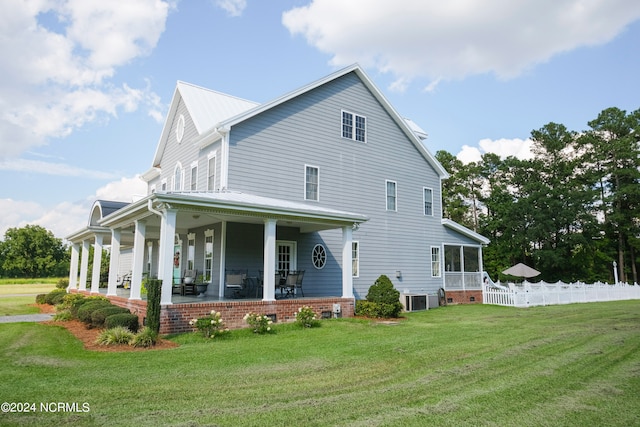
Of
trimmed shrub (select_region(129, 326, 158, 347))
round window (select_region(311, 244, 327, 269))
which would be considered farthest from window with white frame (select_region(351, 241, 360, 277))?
trimmed shrub (select_region(129, 326, 158, 347))

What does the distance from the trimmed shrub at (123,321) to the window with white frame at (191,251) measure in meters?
6.13

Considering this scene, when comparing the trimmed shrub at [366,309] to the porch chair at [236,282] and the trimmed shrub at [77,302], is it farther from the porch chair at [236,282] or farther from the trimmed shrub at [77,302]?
the trimmed shrub at [77,302]

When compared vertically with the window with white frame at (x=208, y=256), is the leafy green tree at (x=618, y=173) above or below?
above

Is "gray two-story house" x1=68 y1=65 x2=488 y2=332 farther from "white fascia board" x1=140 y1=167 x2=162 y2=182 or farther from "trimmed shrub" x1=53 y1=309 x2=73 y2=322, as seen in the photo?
"trimmed shrub" x1=53 y1=309 x2=73 y2=322

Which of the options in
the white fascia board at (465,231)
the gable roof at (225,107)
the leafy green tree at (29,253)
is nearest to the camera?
the gable roof at (225,107)

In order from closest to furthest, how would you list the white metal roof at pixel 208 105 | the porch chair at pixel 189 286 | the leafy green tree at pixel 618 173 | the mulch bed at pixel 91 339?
the mulch bed at pixel 91 339
the porch chair at pixel 189 286
the white metal roof at pixel 208 105
the leafy green tree at pixel 618 173

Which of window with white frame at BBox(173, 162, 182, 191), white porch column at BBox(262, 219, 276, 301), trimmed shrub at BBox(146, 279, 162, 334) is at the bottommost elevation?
trimmed shrub at BBox(146, 279, 162, 334)

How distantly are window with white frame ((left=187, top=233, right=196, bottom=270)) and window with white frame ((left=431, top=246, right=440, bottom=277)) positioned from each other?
1103cm

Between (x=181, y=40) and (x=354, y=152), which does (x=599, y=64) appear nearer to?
(x=354, y=152)

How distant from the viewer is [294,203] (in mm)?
14852

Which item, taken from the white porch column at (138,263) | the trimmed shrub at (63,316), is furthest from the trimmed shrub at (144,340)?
the trimmed shrub at (63,316)

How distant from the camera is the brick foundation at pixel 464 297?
2059 cm

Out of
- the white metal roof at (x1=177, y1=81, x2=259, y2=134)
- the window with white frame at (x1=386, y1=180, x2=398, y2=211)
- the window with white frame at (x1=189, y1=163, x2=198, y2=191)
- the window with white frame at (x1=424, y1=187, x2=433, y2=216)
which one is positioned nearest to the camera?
the white metal roof at (x1=177, y1=81, x2=259, y2=134)

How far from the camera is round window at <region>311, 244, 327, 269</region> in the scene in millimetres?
16052
